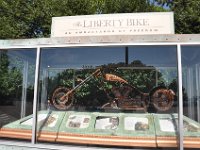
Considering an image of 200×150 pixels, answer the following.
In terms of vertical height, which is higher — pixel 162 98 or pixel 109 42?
pixel 109 42

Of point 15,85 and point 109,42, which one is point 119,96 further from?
point 15,85

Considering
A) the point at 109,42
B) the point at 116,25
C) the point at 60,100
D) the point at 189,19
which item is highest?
the point at 189,19

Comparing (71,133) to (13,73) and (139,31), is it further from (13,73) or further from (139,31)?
(139,31)

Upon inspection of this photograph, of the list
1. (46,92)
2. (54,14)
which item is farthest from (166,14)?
(54,14)

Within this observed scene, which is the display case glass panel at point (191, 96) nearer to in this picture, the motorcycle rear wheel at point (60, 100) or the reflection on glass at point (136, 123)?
the reflection on glass at point (136, 123)

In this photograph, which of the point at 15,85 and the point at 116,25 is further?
the point at 15,85

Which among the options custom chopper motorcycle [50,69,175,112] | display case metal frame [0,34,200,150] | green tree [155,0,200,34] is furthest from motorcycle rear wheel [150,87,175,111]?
green tree [155,0,200,34]

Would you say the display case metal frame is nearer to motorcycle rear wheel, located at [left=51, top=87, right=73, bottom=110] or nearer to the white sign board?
the white sign board

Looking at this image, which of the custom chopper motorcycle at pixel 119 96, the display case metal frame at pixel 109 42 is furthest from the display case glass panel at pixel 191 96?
the custom chopper motorcycle at pixel 119 96

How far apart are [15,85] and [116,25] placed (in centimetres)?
184

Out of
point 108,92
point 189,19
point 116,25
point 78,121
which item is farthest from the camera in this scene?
point 189,19

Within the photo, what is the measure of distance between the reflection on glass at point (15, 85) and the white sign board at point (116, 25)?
637 mm

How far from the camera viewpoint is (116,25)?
4.90 meters

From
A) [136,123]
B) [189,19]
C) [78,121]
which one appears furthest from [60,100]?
[189,19]
